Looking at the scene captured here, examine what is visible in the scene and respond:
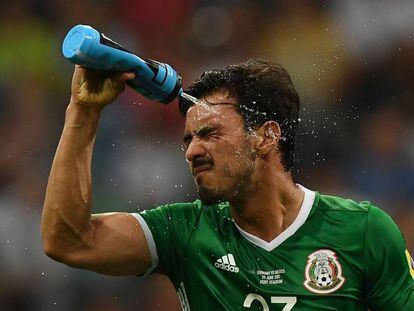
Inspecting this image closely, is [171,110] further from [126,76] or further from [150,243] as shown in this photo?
[126,76]

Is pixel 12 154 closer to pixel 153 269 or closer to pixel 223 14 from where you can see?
pixel 223 14

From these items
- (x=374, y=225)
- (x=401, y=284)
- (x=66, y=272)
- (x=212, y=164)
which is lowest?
(x=66, y=272)

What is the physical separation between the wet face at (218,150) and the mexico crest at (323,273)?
34 centimetres

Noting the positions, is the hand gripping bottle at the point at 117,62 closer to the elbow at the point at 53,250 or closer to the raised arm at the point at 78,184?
the raised arm at the point at 78,184

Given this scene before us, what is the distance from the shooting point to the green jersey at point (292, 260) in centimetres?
278

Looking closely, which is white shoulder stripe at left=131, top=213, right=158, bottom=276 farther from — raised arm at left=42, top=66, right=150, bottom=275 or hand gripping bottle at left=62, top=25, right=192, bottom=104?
hand gripping bottle at left=62, top=25, right=192, bottom=104

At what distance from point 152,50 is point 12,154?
1.13 meters

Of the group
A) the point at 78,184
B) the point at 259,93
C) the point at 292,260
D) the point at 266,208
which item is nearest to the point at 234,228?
the point at 266,208

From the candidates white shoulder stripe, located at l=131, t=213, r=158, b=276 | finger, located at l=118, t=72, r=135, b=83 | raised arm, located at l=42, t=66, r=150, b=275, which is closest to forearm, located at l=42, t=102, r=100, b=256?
raised arm, located at l=42, t=66, r=150, b=275

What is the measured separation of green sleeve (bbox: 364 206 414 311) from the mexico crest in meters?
0.10

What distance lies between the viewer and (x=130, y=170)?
5020 millimetres

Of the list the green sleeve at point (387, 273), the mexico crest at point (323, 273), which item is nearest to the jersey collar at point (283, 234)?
the mexico crest at point (323, 273)

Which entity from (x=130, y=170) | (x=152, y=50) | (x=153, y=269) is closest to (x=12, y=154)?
(x=130, y=170)

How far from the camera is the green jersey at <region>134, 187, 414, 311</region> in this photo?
278cm
